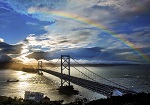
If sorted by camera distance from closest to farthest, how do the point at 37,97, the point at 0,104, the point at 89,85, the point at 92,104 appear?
1. the point at 92,104
2. the point at 0,104
3. the point at 37,97
4. the point at 89,85

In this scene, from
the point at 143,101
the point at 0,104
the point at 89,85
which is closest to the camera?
the point at 143,101

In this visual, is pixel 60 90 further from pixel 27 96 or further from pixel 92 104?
pixel 92 104

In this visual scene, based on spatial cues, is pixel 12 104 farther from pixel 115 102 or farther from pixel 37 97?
pixel 37 97

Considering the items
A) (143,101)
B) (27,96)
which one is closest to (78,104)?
(143,101)

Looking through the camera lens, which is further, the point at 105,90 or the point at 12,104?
the point at 105,90

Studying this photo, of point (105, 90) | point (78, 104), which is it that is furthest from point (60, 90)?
point (78, 104)

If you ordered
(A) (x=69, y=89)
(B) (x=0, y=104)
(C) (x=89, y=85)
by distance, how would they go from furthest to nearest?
(A) (x=69, y=89) < (C) (x=89, y=85) < (B) (x=0, y=104)

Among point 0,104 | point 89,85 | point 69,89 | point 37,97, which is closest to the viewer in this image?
point 0,104

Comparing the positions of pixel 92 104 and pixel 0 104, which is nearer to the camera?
pixel 92 104
